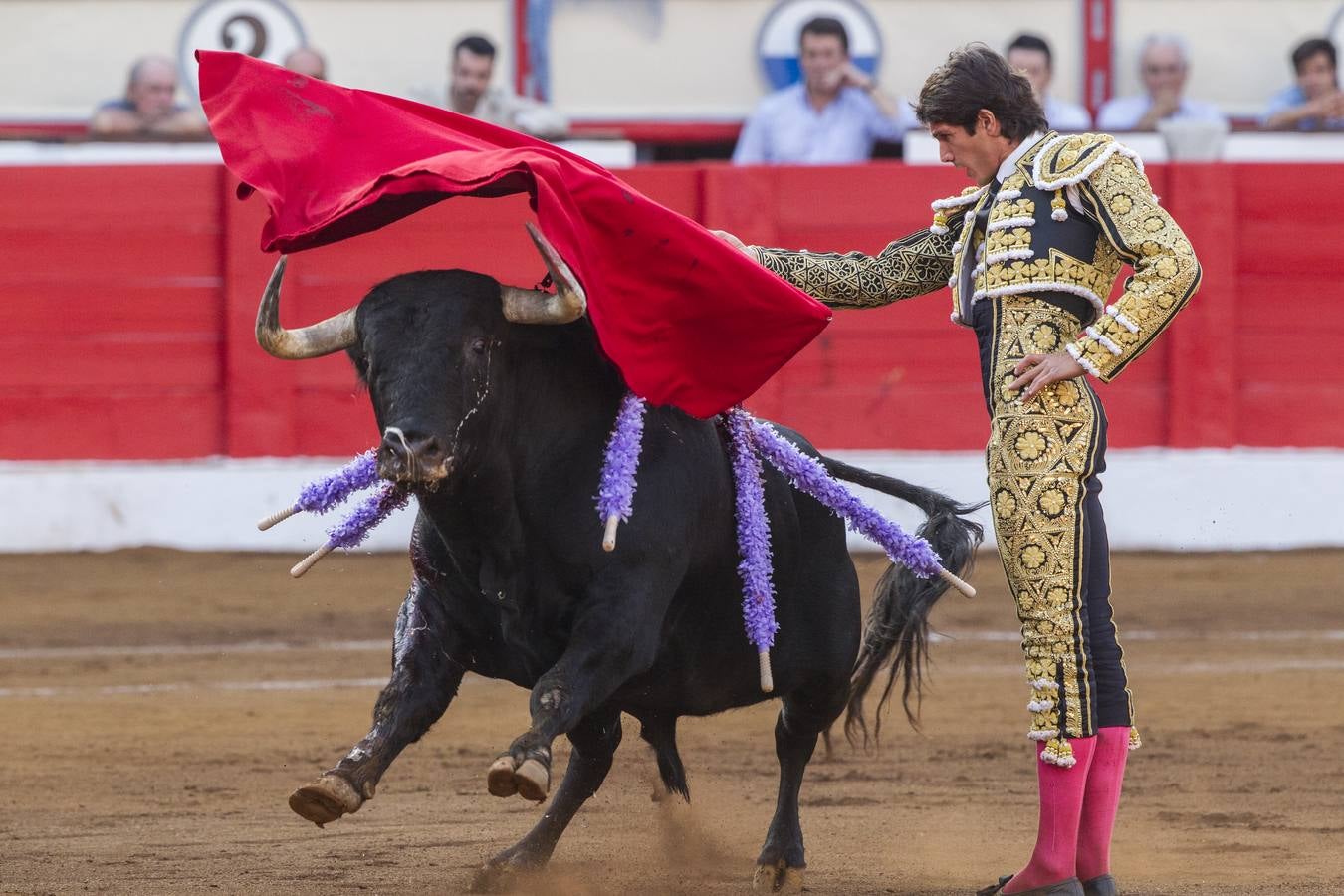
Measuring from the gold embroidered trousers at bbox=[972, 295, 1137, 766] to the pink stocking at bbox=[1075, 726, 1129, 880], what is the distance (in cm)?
7

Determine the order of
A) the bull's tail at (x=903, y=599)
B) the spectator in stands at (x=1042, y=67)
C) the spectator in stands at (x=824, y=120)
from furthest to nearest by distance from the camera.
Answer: the spectator in stands at (x=824, y=120)
the spectator in stands at (x=1042, y=67)
the bull's tail at (x=903, y=599)

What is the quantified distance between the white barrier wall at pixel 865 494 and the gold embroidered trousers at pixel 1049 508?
15.7 feet

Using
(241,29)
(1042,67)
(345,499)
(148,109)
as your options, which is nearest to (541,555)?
(345,499)

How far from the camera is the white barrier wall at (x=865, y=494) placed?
8.33 m

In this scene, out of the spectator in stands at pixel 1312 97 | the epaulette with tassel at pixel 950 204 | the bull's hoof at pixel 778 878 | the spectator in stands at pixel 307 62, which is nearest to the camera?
the epaulette with tassel at pixel 950 204

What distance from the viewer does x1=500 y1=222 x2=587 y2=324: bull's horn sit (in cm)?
328

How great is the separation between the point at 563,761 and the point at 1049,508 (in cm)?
201

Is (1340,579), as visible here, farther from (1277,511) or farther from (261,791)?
(261,791)

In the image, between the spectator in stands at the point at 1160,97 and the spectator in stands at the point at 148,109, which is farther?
the spectator in stands at the point at 1160,97

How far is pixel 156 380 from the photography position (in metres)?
8.54

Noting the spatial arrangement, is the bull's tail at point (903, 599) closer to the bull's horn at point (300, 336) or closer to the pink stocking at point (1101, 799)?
the pink stocking at point (1101, 799)

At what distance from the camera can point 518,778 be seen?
303 cm

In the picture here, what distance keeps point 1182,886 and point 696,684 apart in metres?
0.92

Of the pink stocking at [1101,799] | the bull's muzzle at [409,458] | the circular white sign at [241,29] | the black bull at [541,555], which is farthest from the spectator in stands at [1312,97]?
the bull's muzzle at [409,458]
